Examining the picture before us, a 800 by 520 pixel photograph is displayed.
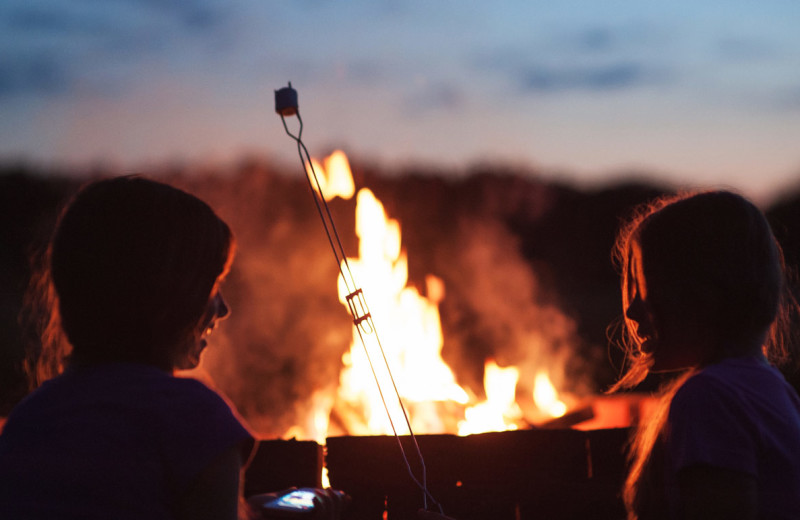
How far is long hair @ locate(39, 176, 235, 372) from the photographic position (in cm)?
134

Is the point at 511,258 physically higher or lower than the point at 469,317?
higher

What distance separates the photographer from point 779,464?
135 cm

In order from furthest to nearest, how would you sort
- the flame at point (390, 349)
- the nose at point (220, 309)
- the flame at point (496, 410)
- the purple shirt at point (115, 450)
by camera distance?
the flame at point (390, 349)
the flame at point (496, 410)
the nose at point (220, 309)
the purple shirt at point (115, 450)

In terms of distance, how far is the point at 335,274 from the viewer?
19.7 feet

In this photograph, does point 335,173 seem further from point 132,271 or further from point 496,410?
point 132,271

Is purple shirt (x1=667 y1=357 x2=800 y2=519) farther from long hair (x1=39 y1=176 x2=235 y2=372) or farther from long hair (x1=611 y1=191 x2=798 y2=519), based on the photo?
long hair (x1=39 y1=176 x2=235 y2=372)

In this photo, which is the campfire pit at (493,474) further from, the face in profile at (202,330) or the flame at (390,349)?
the flame at (390,349)

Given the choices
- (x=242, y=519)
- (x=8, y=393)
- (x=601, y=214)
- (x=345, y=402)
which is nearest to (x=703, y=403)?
(x=242, y=519)

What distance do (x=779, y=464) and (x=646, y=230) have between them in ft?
1.86

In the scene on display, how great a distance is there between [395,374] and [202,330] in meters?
3.05

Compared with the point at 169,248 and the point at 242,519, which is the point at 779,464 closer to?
the point at 242,519

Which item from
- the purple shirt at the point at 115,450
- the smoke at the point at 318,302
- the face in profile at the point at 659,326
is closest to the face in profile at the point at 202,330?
the purple shirt at the point at 115,450

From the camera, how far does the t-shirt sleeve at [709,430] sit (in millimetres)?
1308

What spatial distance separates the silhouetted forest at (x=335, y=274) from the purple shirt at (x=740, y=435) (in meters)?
4.32
